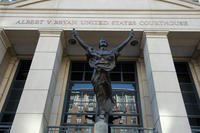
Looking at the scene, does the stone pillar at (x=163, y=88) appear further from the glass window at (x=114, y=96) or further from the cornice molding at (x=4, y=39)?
the cornice molding at (x=4, y=39)

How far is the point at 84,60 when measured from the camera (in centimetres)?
1414

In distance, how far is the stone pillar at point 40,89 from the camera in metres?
8.92

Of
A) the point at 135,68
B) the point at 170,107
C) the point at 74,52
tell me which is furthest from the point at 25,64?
the point at 170,107

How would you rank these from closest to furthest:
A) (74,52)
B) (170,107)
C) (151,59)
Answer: (170,107), (151,59), (74,52)

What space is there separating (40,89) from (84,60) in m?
4.69

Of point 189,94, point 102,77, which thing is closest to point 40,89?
point 102,77

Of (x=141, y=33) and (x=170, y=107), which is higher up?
(x=141, y=33)

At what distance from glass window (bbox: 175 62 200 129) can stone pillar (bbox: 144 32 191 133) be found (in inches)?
104

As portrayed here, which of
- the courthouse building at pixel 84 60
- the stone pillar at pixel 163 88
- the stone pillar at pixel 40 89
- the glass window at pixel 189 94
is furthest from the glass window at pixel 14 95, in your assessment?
the glass window at pixel 189 94

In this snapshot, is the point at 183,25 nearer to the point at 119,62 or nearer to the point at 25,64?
the point at 119,62

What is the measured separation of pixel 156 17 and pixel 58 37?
516 cm

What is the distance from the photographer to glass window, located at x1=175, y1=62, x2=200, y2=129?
11.8 metres

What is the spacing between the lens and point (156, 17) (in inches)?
499

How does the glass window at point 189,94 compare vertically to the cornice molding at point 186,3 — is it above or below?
below
